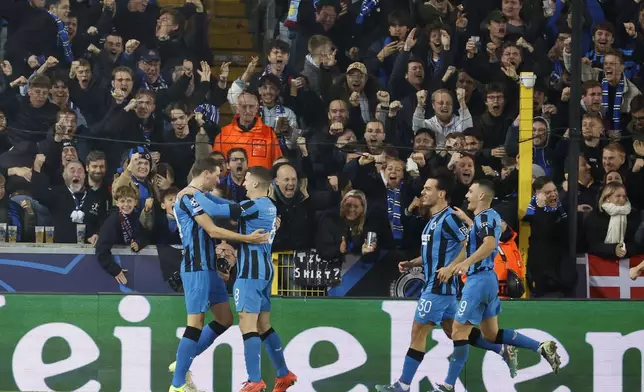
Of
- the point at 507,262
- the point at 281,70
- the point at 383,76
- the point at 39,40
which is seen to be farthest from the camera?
the point at 39,40

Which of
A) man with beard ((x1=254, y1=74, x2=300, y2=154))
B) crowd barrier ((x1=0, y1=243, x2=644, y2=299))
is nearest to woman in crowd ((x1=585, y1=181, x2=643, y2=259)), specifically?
crowd barrier ((x1=0, y1=243, x2=644, y2=299))

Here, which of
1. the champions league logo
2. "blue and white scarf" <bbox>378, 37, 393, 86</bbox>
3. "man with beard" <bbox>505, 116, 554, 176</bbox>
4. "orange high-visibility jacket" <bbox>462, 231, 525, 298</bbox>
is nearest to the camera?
"orange high-visibility jacket" <bbox>462, 231, 525, 298</bbox>

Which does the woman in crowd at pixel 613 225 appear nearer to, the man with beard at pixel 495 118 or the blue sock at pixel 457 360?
the man with beard at pixel 495 118

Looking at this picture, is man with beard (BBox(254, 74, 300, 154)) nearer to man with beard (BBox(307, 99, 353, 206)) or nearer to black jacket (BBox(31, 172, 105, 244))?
man with beard (BBox(307, 99, 353, 206))

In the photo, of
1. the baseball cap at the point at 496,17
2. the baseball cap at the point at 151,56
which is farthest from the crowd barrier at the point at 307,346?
the baseball cap at the point at 496,17

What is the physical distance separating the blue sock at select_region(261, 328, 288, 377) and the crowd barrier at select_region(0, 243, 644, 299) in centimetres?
205

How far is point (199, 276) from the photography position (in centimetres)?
970

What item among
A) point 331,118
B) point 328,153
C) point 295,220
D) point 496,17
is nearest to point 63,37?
point 331,118

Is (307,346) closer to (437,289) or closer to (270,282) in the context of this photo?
(270,282)

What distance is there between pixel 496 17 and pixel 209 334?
5277mm

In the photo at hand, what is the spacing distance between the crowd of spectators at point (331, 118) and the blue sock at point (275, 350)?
6.31ft

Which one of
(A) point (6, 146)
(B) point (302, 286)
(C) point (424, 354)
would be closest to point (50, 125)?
(A) point (6, 146)

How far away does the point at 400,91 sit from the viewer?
41.3 ft

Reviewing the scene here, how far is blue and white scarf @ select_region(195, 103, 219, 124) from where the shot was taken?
12.6 m
